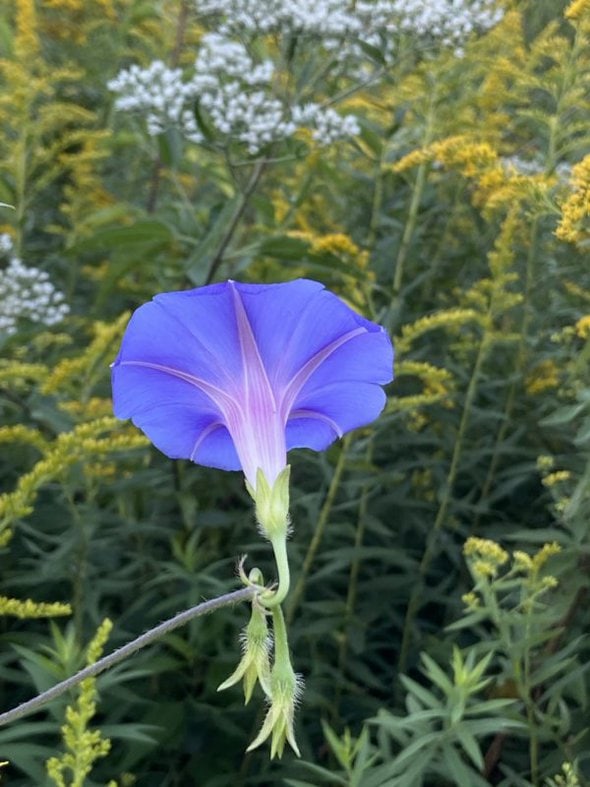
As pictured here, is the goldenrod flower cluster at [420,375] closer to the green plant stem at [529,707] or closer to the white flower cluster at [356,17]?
the green plant stem at [529,707]

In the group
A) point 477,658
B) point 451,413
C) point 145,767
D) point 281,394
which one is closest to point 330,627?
point 477,658

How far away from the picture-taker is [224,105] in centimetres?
207

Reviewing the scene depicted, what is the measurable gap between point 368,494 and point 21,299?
0.88 metres

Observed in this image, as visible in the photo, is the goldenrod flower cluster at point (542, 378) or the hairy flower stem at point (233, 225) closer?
the hairy flower stem at point (233, 225)

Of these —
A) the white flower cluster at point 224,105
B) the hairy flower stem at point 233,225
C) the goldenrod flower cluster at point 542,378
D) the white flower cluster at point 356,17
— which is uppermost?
the white flower cluster at point 356,17

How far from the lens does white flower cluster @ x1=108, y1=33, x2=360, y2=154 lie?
2.04m

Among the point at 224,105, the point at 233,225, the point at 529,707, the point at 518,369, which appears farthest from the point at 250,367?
the point at 518,369

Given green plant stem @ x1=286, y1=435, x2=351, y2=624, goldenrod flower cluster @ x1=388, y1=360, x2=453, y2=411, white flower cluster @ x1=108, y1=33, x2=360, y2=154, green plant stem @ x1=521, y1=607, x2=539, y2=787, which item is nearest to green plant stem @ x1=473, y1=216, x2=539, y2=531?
goldenrod flower cluster @ x1=388, y1=360, x2=453, y2=411

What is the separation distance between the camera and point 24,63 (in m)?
2.57

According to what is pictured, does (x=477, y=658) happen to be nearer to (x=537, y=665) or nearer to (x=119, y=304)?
(x=537, y=665)

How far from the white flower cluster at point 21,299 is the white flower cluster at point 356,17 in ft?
2.33

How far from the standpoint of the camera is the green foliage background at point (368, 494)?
1522mm

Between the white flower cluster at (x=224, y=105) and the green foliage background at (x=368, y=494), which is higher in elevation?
the white flower cluster at (x=224, y=105)

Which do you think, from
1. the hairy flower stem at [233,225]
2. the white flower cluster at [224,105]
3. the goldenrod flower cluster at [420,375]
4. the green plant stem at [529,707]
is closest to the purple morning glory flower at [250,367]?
the green plant stem at [529,707]
